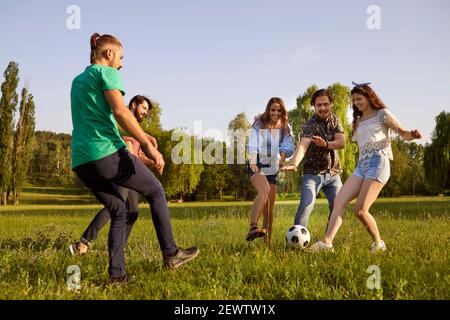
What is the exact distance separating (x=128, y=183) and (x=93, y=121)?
0.71 metres

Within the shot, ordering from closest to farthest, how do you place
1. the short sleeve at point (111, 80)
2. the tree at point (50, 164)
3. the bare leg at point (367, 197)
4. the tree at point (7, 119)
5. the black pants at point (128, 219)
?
the short sleeve at point (111, 80)
the bare leg at point (367, 197)
the black pants at point (128, 219)
the tree at point (7, 119)
the tree at point (50, 164)

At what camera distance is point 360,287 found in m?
3.58

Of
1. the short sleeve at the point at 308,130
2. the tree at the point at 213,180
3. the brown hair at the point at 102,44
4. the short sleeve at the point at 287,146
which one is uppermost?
the brown hair at the point at 102,44

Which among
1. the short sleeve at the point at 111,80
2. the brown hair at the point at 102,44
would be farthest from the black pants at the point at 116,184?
the brown hair at the point at 102,44

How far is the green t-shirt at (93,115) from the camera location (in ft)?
12.3

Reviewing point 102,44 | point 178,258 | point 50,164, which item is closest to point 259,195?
point 178,258

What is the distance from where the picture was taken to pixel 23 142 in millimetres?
46719

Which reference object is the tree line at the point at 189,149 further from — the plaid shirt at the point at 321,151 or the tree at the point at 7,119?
the plaid shirt at the point at 321,151

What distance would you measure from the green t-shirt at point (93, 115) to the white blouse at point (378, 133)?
3.42 meters

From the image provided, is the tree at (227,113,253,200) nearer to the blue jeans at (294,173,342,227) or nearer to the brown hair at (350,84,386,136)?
the blue jeans at (294,173,342,227)

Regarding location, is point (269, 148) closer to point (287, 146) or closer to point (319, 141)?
point (287, 146)

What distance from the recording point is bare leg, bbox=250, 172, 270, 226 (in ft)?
20.5

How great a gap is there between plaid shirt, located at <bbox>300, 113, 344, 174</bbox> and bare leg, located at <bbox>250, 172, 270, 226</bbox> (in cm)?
70

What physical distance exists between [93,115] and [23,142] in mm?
48718
